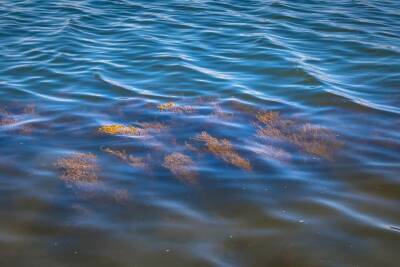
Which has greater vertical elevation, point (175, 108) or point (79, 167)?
point (175, 108)

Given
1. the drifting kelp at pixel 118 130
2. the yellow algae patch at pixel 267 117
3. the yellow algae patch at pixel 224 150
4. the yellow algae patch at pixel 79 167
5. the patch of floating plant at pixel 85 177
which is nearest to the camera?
the patch of floating plant at pixel 85 177

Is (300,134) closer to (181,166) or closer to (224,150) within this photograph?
(224,150)

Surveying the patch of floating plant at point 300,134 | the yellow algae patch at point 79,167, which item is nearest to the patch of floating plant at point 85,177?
the yellow algae patch at point 79,167

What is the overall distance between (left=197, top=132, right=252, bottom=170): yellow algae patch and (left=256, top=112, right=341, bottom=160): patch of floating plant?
0.65m

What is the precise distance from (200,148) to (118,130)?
142cm

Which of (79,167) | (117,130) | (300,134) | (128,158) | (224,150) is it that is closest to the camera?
(79,167)

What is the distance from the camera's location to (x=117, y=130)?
673 centimetres

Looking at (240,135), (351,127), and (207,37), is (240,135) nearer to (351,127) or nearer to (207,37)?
(351,127)

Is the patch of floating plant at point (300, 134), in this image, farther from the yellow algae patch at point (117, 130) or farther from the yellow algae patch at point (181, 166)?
the yellow algae patch at point (117, 130)

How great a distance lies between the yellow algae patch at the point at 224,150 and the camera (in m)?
5.73

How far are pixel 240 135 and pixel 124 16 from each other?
9150mm

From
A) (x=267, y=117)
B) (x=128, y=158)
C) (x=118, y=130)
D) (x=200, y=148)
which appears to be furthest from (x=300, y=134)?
(x=118, y=130)

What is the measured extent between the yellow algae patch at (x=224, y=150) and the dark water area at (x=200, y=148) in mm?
28

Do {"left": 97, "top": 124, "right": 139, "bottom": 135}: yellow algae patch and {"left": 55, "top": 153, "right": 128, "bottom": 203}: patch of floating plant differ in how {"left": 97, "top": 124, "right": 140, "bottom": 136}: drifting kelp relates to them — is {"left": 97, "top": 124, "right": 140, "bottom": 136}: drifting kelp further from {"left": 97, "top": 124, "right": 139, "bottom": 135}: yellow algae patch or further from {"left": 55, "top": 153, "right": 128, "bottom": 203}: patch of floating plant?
{"left": 55, "top": 153, "right": 128, "bottom": 203}: patch of floating plant
